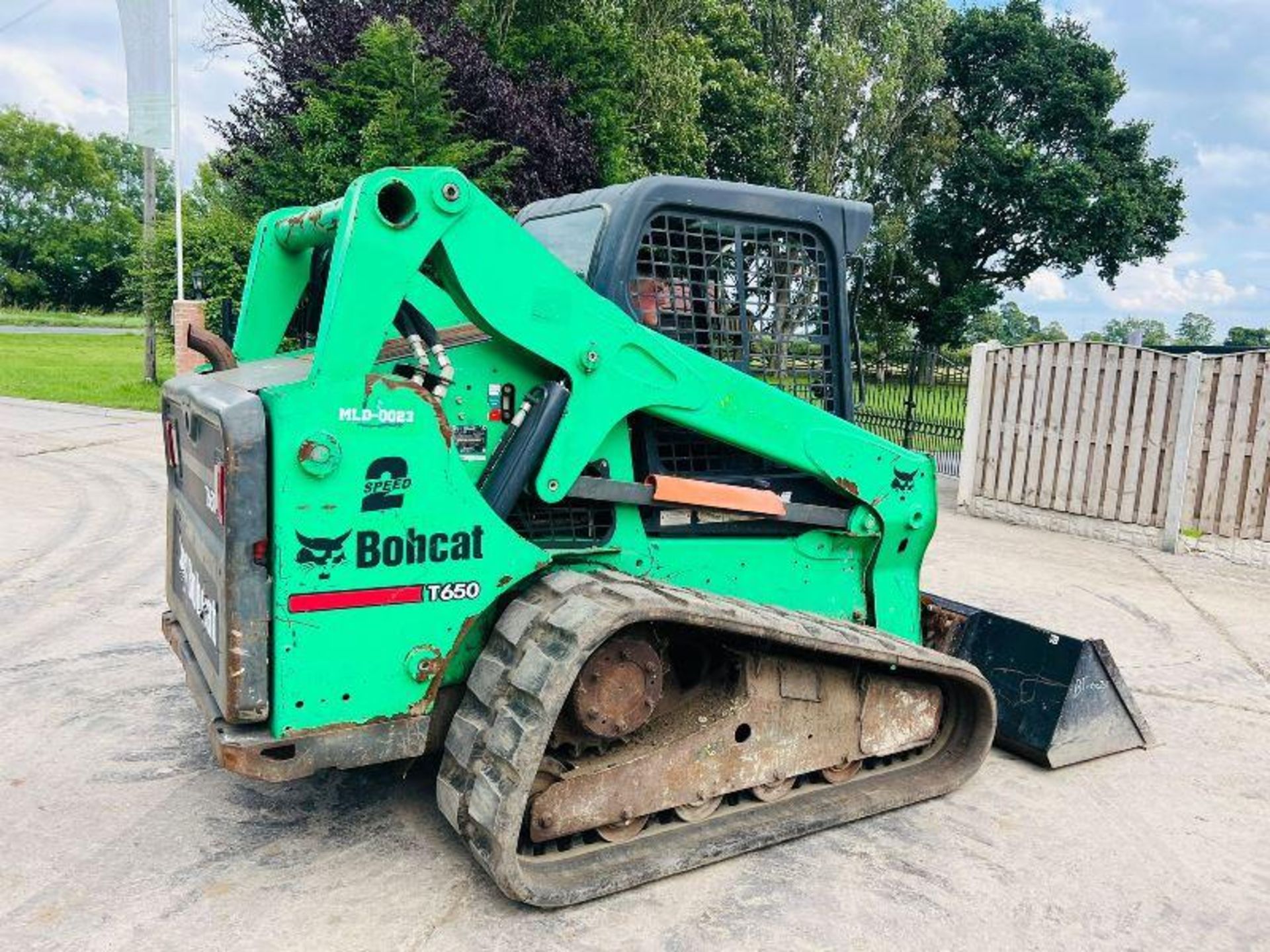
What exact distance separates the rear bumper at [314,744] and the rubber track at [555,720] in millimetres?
107

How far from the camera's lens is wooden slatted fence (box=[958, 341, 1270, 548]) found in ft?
28.2

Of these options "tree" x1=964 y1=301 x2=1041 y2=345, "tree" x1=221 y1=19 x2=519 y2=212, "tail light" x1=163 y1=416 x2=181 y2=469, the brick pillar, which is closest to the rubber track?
"tail light" x1=163 y1=416 x2=181 y2=469

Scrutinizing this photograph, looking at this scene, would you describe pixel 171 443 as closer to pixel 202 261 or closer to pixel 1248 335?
pixel 202 261

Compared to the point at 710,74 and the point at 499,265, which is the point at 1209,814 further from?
the point at 710,74

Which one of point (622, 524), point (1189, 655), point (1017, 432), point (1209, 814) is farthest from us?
point (1017, 432)

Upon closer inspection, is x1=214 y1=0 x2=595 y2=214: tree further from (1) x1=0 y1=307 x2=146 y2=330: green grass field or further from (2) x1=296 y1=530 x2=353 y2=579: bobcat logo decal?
(1) x1=0 y1=307 x2=146 y2=330: green grass field

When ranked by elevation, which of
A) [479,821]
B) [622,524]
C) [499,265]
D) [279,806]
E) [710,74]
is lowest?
[279,806]

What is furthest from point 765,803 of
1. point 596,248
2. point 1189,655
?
point 1189,655

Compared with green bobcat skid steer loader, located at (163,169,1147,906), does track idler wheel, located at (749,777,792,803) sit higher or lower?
lower

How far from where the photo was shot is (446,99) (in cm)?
1698

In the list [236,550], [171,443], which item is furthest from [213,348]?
[236,550]

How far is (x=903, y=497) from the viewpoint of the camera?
4172mm

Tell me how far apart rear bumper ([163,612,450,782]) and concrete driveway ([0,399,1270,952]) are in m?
0.47

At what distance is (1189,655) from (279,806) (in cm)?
545
